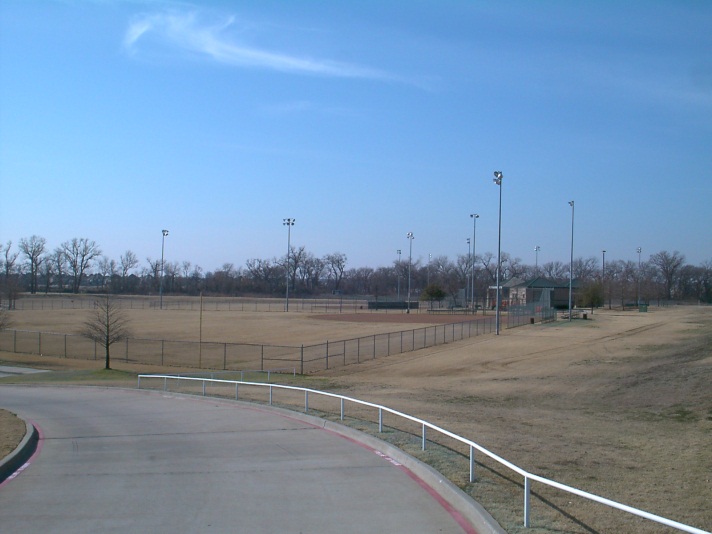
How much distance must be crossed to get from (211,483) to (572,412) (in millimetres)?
13726

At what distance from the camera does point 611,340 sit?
167 feet

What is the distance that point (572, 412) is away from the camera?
20688mm

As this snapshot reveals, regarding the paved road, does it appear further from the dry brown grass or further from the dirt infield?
the dirt infield

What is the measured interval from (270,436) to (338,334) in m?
50.8

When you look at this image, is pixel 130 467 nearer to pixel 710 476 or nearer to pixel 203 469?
pixel 203 469

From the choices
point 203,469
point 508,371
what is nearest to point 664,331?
point 508,371

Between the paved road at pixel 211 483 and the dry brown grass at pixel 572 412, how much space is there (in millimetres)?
1178

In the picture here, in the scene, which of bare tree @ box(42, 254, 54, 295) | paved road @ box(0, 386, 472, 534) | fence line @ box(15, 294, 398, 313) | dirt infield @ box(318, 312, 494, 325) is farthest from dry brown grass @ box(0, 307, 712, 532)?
bare tree @ box(42, 254, 54, 295)

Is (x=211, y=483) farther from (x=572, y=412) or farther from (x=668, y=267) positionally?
(x=668, y=267)

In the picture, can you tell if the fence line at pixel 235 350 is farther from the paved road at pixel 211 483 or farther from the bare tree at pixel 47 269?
the bare tree at pixel 47 269

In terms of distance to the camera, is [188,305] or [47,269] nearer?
[188,305]

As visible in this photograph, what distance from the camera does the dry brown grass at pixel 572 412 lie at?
9.34m

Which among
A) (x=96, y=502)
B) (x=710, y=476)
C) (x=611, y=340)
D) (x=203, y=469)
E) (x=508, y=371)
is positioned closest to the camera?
(x=96, y=502)

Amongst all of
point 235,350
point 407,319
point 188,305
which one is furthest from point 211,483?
point 188,305
